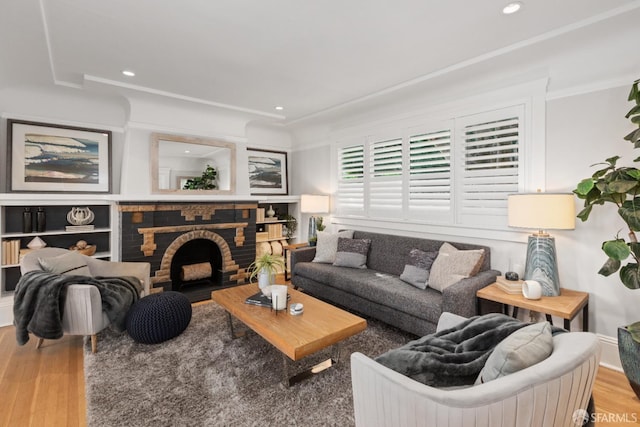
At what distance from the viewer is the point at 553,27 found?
219cm

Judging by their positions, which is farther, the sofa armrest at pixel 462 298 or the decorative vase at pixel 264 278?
the decorative vase at pixel 264 278

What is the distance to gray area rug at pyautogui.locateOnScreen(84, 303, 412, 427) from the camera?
6.02 feet

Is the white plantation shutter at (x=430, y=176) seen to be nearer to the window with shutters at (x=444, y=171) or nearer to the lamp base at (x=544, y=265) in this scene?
the window with shutters at (x=444, y=171)

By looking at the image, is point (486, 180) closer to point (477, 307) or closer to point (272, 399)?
point (477, 307)

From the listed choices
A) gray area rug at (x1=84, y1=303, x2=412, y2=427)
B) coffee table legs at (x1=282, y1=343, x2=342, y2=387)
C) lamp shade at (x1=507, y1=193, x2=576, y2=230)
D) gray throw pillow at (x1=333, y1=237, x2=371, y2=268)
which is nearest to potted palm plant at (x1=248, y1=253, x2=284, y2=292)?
gray area rug at (x1=84, y1=303, x2=412, y2=427)

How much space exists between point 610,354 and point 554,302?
72 centimetres

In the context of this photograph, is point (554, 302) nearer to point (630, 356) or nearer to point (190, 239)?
point (630, 356)

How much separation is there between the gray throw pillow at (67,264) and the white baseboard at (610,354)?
459cm

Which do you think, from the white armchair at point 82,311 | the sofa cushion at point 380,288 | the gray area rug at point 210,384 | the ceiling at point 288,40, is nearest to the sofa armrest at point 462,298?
the sofa cushion at point 380,288

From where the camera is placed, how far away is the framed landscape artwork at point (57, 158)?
343 centimetres

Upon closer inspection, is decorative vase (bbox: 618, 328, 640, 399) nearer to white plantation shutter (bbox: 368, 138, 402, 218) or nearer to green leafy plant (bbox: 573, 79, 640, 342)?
green leafy plant (bbox: 573, 79, 640, 342)

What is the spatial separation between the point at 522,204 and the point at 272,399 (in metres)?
2.38

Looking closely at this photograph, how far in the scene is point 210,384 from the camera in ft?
7.09

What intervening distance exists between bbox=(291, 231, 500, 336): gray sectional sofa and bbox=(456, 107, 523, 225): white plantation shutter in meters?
0.38
